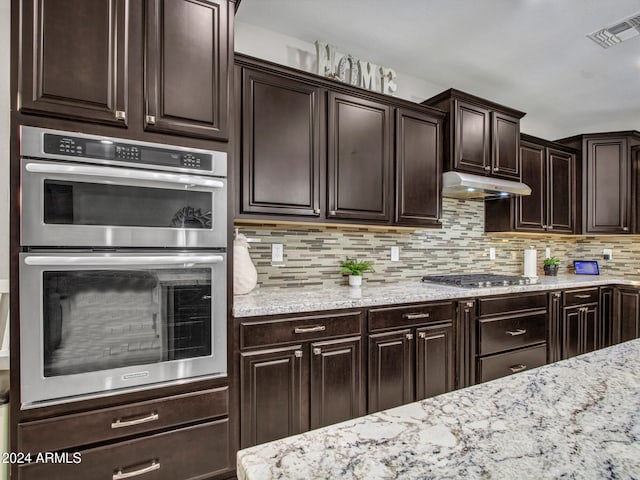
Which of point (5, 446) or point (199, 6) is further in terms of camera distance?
point (199, 6)

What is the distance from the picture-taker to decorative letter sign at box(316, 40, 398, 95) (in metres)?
2.54

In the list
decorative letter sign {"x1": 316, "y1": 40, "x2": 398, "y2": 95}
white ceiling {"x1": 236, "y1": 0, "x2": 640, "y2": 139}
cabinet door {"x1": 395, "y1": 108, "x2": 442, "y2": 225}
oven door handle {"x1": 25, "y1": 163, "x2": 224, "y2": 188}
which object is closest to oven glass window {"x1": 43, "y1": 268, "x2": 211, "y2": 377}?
oven door handle {"x1": 25, "y1": 163, "x2": 224, "y2": 188}

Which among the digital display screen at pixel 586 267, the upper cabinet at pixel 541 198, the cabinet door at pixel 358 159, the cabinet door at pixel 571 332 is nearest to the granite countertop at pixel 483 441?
the cabinet door at pixel 358 159

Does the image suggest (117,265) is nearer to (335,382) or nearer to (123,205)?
(123,205)

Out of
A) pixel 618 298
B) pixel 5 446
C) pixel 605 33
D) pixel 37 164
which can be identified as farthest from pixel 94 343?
pixel 618 298

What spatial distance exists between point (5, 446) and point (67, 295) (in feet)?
2.10

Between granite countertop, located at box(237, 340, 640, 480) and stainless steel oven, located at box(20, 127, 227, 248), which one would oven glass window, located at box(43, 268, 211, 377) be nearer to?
stainless steel oven, located at box(20, 127, 227, 248)

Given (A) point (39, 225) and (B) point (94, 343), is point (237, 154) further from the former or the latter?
(B) point (94, 343)

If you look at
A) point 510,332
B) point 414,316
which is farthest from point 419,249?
point 414,316

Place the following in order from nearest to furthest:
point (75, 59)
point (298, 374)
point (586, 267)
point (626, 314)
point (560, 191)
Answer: point (75, 59) → point (298, 374) → point (626, 314) → point (560, 191) → point (586, 267)

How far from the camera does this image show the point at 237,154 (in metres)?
2.08

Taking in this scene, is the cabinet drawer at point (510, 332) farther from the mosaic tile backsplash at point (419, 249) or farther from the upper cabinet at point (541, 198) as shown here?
→ the upper cabinet at point (541, 198)

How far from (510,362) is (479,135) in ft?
6.19

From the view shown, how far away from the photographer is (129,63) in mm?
1543
